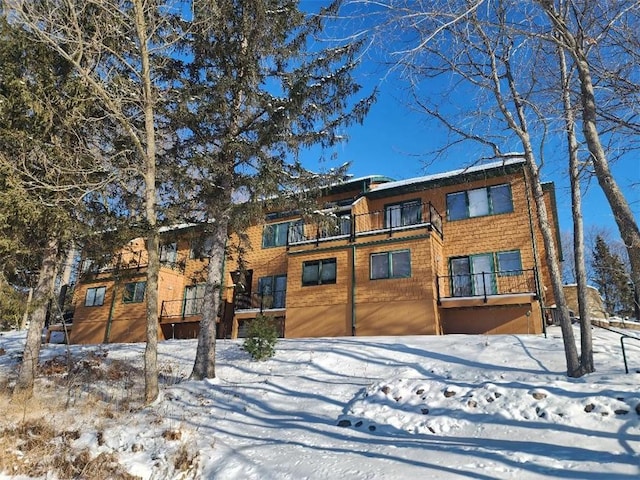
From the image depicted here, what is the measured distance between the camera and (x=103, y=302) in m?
25.6

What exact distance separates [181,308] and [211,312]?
13.9 metres

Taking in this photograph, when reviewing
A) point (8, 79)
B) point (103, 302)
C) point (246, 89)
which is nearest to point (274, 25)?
point (246, 89)

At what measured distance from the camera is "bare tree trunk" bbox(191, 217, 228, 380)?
1109 centimetres

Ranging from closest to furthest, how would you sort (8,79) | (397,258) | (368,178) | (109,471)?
(109,471) → (8,79) → (397,258) → (368,178)

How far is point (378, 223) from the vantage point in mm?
20953

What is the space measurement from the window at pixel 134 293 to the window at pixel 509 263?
738 inches

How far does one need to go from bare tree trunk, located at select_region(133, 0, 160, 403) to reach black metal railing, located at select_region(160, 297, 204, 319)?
46.8 feet

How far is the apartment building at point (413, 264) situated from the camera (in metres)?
16.9

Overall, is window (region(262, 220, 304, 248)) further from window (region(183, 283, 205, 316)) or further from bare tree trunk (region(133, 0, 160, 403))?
bare tree trunk (region(133, 0, 160, 403))

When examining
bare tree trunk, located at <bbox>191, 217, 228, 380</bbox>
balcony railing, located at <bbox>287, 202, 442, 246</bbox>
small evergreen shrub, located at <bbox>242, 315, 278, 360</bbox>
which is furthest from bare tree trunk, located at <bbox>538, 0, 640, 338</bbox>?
balcony railing, located at <bbox>287, 202, 442, 246</bbox>

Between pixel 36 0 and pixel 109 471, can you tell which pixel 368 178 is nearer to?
pixel 36 0

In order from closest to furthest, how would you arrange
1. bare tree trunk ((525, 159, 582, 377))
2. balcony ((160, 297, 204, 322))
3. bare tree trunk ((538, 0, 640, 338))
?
bare tree trunk ((538, 0, 640, 338))
bare tree trunk ((525, 159, 582, 377))
balcony ((160, 297, 204, 322))

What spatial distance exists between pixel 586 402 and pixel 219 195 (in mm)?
9706

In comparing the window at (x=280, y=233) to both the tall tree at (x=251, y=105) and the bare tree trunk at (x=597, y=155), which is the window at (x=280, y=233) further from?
the bare tree trunk at (x=597, y=155)
